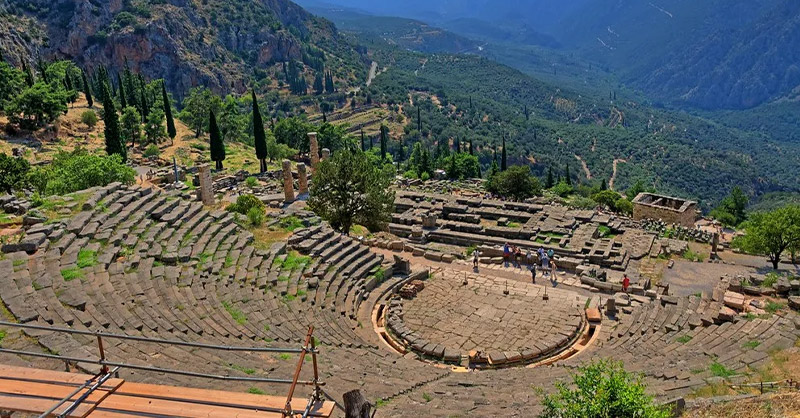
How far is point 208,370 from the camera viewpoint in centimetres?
1148

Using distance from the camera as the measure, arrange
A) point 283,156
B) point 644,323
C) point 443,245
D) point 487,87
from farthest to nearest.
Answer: point 487,87, point 283,156, point 443,245, point 644,323

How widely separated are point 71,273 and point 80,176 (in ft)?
58.1

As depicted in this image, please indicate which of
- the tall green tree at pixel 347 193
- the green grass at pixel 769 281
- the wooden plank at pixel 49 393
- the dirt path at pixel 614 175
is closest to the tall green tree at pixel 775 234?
the green grass at pixel 769 281

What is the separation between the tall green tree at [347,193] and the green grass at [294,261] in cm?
625

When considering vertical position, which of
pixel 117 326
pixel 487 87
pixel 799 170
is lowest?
pixel 799 170

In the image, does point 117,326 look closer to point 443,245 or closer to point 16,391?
point 16,391

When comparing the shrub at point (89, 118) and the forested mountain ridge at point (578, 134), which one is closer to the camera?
the shrub at point (89, 118)

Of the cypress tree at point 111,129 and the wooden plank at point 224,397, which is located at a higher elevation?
the wooden plank at point 224,397

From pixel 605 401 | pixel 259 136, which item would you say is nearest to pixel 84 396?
pixel 605 401

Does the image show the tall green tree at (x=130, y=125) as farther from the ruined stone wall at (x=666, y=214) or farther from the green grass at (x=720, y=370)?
the green grass at (x=720, y=370)

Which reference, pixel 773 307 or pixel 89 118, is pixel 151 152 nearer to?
pixel 89 118

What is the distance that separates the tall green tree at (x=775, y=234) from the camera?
2691cm

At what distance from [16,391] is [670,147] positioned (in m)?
137

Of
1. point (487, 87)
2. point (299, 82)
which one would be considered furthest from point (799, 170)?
point (299, 82)
